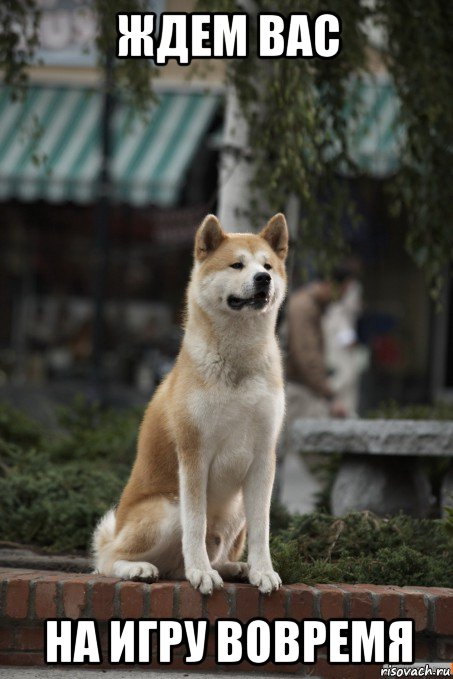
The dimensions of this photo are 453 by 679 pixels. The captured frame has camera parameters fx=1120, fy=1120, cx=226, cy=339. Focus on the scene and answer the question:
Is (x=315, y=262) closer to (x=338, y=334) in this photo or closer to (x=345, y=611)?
(x=345, y=611)

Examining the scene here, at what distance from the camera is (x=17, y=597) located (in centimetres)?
442

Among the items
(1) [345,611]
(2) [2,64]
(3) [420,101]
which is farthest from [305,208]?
(1) [345,611]

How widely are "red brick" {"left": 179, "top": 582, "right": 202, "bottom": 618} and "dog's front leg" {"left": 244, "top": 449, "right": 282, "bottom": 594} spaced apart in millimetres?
233

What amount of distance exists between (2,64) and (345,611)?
14.0 feet

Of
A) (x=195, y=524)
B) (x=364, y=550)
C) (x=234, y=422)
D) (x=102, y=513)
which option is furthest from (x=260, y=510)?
(x=102, y=513)

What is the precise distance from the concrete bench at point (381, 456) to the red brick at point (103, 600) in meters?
2.41

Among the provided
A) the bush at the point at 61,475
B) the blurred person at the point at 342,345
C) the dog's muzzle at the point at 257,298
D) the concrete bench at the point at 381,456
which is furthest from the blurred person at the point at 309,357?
the dog's muzzle at the point at 257,298

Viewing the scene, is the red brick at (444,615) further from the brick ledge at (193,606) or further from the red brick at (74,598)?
the red brick at (74,598)

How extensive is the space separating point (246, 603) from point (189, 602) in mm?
222

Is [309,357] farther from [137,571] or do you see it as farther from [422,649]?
[137,571]

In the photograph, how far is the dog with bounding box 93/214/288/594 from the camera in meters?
4.24

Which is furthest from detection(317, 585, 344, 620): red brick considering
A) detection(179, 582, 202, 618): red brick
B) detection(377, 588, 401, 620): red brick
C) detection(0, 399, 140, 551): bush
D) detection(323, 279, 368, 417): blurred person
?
detection(323, 279, 368, 417): blurred person

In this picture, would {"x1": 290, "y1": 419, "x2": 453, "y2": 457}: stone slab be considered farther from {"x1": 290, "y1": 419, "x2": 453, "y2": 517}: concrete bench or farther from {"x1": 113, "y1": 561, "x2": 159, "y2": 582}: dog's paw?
{"x1": 113, "y1": 561, "x2": 159, "y2": 582}: dog's paw

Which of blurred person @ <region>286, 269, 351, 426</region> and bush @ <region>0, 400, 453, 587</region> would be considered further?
blurred person @ <region>286, 269, 351, 426</region>
